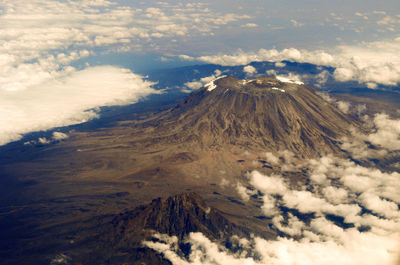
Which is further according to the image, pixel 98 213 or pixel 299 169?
pixel 299 169

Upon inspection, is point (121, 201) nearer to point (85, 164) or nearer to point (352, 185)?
point (85, 164)

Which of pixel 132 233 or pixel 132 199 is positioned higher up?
pixel 132 199

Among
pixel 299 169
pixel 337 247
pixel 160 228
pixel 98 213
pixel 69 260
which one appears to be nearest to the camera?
pixel 337 247

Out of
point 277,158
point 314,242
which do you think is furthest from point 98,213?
point 277,158

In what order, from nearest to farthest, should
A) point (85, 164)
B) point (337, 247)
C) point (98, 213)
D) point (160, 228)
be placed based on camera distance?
point (337, 247) < point (160, 228) < point (98, 213) < point (85, 164)

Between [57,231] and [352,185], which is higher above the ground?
[352,185]

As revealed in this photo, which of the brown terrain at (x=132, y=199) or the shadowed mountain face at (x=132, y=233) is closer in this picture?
the shadowed mountain face at (x=132, y=233)

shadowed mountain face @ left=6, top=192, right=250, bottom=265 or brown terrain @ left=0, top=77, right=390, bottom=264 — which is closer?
shadowed mountain face @ left=6, top=192, right=250, bottom=265

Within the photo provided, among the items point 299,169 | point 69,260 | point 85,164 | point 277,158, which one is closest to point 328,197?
point 299,169

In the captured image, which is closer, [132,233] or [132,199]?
[132,233]

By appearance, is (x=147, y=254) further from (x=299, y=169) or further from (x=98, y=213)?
(x=299, y=169)
